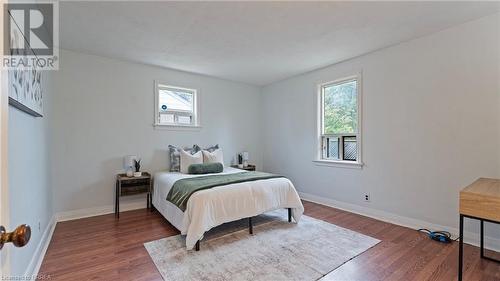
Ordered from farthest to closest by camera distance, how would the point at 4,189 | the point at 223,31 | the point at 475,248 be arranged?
the point at 223,31 < the point at 475,248 < the point at 4,189

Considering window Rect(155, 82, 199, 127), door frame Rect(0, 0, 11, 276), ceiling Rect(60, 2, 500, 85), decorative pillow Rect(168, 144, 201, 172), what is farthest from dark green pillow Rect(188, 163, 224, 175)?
door frame Rect(0, 0, 11, 276)

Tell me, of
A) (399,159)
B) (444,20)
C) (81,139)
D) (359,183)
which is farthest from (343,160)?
(81,139)

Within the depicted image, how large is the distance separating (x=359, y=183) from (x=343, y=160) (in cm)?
47

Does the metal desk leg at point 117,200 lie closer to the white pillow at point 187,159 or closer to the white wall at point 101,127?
the white wall at point 101,127

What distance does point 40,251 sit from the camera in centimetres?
219

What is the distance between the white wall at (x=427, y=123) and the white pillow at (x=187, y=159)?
7.37ft

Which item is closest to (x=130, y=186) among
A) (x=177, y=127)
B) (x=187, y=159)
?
(x=187, y=159)

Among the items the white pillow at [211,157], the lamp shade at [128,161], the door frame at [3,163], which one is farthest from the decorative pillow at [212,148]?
the door frame at [3,163]

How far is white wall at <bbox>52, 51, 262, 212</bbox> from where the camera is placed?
3.27 meters

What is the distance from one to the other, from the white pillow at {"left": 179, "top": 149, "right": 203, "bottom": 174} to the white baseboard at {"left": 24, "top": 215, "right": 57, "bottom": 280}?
177cm

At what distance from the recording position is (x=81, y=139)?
11.1 ft

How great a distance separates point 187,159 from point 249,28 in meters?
2.28

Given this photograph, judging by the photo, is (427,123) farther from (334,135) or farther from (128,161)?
(128,161)

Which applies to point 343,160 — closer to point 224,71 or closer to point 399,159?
point 399,159
